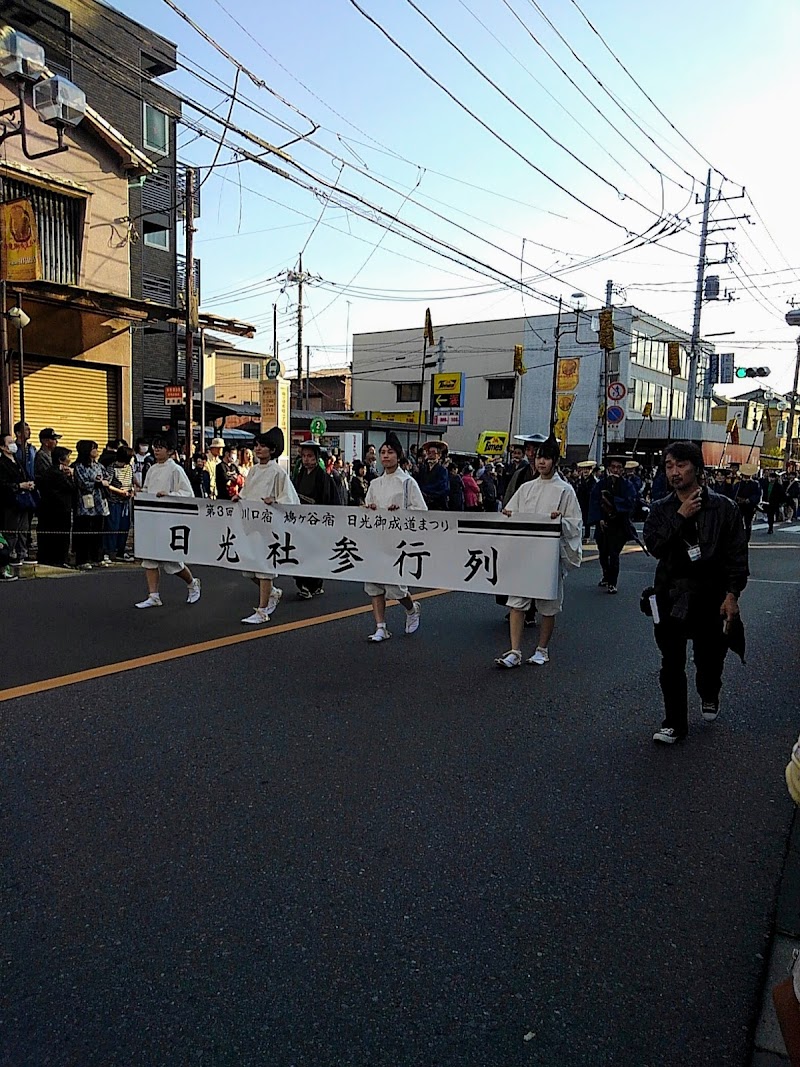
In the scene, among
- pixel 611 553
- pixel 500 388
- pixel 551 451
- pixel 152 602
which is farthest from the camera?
pixel 500 388

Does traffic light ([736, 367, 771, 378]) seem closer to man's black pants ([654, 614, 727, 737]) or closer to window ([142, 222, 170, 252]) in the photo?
window ([142, 222, 170, 252])

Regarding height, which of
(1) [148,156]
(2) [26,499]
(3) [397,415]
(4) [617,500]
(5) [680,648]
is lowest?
Result: (5) [680,648]

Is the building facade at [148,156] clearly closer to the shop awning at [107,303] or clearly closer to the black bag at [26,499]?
the shop awning at [107,303]

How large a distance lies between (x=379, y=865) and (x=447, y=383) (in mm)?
34903

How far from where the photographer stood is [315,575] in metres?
7.19

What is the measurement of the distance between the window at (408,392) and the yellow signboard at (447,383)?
35.2ft

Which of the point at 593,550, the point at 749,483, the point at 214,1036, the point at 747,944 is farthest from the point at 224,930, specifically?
the point at 749,483

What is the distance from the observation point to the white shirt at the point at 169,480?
25.8ft

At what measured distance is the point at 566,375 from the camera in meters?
28.2

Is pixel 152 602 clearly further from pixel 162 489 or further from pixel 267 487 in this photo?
pixel 267 487

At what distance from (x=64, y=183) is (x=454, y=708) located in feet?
45.0

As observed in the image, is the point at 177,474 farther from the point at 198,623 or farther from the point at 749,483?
the point at 749,483

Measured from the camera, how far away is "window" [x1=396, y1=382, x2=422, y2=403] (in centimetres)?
4822

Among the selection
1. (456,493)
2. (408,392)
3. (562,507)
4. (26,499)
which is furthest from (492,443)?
(562,507)
